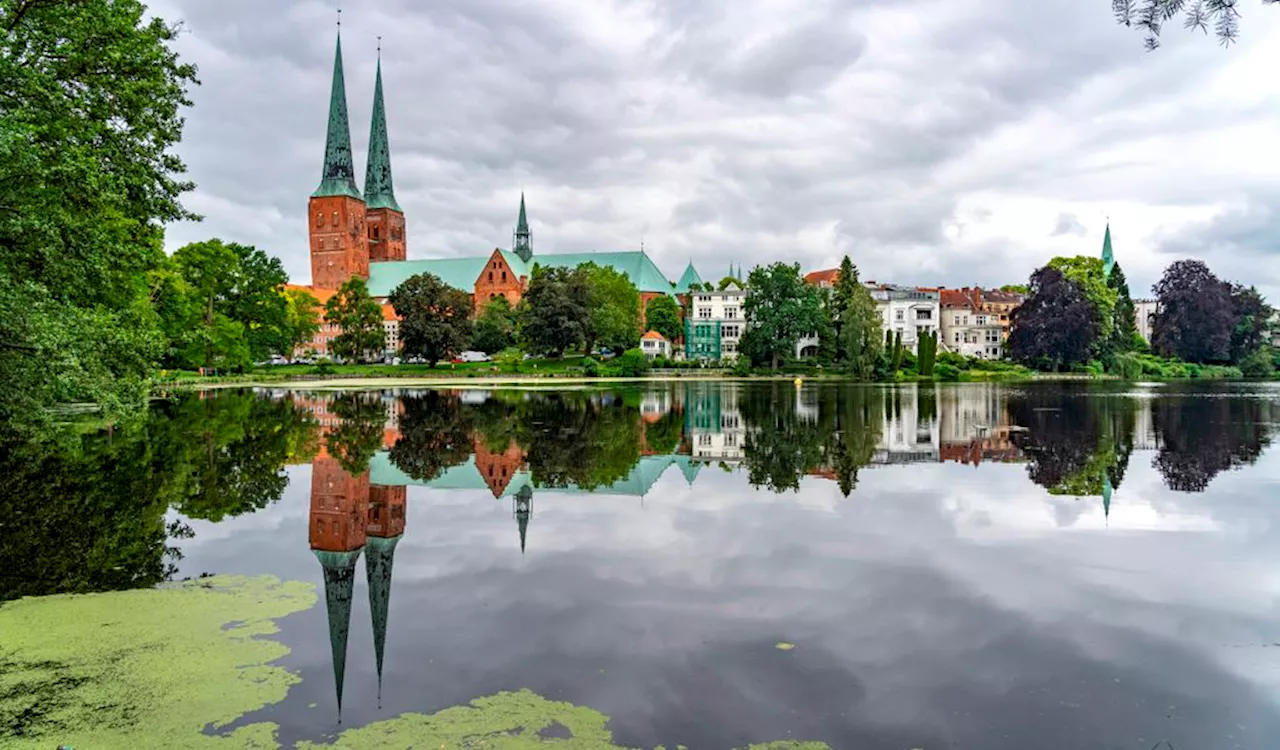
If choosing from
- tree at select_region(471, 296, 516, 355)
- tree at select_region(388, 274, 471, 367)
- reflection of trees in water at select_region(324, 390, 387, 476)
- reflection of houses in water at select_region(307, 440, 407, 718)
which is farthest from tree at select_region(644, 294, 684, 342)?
reflection of houses in water at select_region(307, 440, 407, 718)

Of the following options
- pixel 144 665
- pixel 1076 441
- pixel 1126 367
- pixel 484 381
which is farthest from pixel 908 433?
pixel 1126 367

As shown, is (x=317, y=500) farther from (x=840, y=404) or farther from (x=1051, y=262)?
(x=1051, y=262)

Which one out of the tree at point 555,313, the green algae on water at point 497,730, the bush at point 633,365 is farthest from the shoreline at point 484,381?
the green algae on water at point 497,730

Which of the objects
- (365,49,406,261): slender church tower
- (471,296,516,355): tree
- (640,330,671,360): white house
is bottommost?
(640,330,671,360): white house

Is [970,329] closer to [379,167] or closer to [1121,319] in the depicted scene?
[1121,319]

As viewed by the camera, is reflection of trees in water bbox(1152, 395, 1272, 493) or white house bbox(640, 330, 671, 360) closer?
reflection of trees in water bbox(1152, 395, 1272, 493)

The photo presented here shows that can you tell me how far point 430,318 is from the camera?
82.8 metres

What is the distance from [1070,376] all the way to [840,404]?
49954 millimetres

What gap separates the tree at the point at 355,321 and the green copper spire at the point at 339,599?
7754 centimetres

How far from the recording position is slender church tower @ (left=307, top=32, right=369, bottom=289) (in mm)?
119188

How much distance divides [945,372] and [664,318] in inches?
1377

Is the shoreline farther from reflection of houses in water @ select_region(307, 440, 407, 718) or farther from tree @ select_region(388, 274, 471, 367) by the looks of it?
reflection of houses in water @ select_region(307, 440, 407, 718)

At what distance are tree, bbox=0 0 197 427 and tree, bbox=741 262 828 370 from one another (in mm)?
70642

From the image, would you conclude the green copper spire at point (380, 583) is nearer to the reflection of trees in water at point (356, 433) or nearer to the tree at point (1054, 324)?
the reflection of trees in water at point (356, 433)
